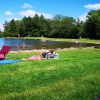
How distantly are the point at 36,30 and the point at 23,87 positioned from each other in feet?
505

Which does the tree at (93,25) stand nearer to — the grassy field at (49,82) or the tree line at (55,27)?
the tree line at (55,27)

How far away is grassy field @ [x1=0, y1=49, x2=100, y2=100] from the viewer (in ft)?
35.6

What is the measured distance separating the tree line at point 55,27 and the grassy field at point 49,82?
10067cm

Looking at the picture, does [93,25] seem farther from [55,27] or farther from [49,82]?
[49,82]

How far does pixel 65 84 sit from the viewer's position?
12.3m

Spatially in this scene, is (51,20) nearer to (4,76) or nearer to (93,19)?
(93,19)

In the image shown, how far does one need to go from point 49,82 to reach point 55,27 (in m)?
141

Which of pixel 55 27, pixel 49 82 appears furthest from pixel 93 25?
pixel 49 82

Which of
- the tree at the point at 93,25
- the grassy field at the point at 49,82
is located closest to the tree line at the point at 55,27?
the tree at the point at 93,25

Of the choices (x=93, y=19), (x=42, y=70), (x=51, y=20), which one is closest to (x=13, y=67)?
(x=42, y=70)

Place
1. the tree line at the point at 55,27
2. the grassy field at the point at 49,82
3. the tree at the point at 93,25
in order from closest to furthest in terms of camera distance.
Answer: the grassy field at the point at 49,82 < the tree at the point at 93,25 < the tree line at the point at 55,27

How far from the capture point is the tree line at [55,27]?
398ft

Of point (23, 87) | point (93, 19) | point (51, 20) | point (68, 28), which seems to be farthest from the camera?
point (51, 20)

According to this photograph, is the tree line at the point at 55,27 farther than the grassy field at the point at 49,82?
Yes
